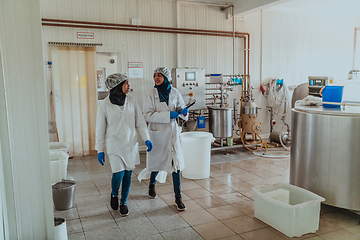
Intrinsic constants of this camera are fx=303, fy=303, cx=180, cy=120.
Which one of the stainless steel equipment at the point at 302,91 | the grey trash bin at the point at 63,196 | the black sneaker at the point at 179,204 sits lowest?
the black sneaker at the point at 179,204

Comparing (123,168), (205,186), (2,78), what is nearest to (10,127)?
(2,78)

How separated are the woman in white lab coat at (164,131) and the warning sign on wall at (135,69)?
97.9 inches

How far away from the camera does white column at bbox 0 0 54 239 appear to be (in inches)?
61.9

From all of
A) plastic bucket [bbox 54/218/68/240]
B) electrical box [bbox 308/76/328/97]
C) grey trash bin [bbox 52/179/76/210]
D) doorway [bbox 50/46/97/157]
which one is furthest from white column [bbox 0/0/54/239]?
electrical box [bbox 308/76/328/97]

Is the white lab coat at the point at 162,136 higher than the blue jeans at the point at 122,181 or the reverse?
higher

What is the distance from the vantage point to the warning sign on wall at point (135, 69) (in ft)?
17.9

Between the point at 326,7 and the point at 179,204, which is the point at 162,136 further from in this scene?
the point at 326,7

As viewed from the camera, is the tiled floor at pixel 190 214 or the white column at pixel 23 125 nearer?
the white column at pixel 23 125

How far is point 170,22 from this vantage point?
5.71 metres

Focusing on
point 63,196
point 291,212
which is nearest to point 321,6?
point 291,212

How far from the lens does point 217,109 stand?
17.2 feet

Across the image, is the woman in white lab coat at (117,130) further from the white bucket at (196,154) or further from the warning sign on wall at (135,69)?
the warning sign on wall at (135,69)

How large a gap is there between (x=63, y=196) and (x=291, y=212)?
214 cm

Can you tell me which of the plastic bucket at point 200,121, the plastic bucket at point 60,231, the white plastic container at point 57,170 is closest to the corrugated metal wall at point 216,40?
the plastic bucket at point 200,121
